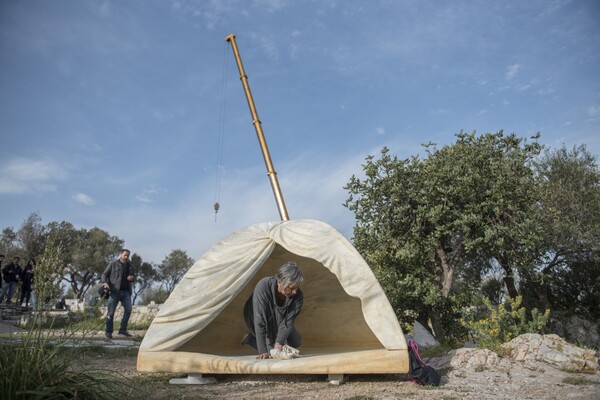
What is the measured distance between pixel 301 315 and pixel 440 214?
464 centimetres

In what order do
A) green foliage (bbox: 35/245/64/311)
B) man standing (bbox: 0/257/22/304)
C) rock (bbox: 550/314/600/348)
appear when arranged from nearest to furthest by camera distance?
green foliage (bbox: 35/245/64/311) → man standing (bbox: 0/257/22/304) → rock (bbox: 550/314/600/348)

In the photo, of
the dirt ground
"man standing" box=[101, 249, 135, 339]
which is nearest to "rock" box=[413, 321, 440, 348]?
the dirt ground

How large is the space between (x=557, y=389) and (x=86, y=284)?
31.0 metres

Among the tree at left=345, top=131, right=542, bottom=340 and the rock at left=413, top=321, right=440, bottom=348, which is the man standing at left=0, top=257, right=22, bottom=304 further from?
the rock at left=413, top=321, right=440, bottom=348

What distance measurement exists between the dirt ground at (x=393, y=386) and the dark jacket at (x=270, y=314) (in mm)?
429

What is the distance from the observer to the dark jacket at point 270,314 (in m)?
4.72

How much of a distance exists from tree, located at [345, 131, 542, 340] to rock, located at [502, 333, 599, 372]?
375cm

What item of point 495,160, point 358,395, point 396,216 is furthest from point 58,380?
point 495,160

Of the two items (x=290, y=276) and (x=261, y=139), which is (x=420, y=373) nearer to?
(x=290, y=276)

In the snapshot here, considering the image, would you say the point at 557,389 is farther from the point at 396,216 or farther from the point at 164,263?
the point at 164,263

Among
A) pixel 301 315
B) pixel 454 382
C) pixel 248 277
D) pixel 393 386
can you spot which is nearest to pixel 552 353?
pixel 454 382

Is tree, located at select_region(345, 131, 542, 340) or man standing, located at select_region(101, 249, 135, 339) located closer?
man standing, located at select_region(101, 249, 135, 339)

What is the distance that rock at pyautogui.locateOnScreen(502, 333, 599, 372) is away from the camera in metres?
5.21

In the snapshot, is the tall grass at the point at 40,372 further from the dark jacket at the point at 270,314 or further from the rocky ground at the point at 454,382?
the dark jacket at the point at 270,314
